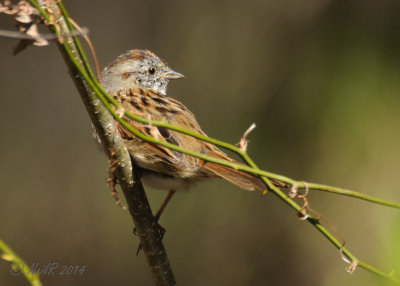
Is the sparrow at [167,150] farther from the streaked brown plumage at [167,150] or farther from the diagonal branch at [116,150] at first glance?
the diagonal branch at [116,150]

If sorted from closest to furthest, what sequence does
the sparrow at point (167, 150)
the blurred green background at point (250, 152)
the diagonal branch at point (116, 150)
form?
the diagonal branch at point (116, 150), the sparrow at point (167, 150), the blurred green background at point (250, 152)

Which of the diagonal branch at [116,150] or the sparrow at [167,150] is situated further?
the sparrow at [167,150]

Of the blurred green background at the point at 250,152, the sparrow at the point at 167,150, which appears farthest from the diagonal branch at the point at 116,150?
the blurred green background at the point at 250,152

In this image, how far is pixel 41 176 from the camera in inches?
262

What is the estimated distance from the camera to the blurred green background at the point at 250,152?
561cm

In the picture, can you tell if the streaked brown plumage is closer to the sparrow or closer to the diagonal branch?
the sparrow

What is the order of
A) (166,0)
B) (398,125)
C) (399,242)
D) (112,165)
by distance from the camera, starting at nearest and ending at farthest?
1. (399,242)
2. (112,165)
3. (398,125)
4. (166,0)

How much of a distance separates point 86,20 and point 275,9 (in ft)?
8.42

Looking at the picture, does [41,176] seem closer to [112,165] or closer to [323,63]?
[323,63]

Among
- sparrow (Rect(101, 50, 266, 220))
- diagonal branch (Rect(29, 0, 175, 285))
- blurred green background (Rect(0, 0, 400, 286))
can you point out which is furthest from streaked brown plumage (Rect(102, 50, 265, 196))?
blurred green background (Rect(0, 0, 400, 286))

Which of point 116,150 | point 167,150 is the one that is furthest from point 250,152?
point 116,150

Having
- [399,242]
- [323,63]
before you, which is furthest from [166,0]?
[399,242]

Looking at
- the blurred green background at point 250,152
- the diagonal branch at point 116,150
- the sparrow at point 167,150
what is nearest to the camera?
the diagonal branch at point 116,150

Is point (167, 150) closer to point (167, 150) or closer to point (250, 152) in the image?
point (167, 150)
